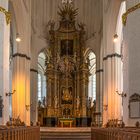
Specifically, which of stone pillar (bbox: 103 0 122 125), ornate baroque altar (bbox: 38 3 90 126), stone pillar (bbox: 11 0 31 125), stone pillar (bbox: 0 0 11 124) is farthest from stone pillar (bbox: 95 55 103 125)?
stone pillar (bbox: 0 0 11 124)

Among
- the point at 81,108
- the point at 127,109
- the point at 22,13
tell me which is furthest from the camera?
the point at 81,108

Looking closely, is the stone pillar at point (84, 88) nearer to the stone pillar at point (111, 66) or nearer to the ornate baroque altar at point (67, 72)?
the ornate baroque altar at point (67, 72)

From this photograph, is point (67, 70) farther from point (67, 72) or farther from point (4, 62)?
point (4, 62)

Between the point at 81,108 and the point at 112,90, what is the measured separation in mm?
9063

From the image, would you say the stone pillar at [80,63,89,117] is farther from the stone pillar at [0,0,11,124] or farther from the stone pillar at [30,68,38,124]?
the stone pillar at [0,0,11,124]

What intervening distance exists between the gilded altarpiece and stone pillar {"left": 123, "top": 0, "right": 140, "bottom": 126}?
1770 cm

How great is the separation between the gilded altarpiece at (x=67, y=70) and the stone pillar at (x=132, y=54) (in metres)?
17.7

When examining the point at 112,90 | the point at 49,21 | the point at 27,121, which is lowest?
the point at 27,121

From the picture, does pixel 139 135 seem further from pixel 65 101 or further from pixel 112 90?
pixel 65 101

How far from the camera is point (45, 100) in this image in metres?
37.2

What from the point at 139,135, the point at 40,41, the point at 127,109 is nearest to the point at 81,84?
the point at 40,41

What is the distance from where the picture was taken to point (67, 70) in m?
37.1

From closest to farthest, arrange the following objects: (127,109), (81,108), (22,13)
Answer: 1. (127,109)
2. (22,13)
3. (81,108)

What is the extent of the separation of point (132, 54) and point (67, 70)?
1915 centimetres
